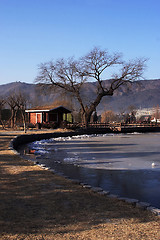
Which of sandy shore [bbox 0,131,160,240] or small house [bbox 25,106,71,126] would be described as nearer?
sandy shore [bbox 0,131,160,240]

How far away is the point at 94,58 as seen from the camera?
50.9 m

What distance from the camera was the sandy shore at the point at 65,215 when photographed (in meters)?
4.59

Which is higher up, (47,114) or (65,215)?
(47,114)

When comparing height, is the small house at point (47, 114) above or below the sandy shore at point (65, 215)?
above

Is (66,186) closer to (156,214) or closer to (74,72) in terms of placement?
(156,214)

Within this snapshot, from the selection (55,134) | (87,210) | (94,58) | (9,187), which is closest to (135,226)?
(87,210)

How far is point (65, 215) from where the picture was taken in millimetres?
5430

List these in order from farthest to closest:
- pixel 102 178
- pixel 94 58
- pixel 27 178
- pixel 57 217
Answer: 1. pixel 94 58
2. pixel 102 178
3. pixel 27 178
4. pixel 57 217

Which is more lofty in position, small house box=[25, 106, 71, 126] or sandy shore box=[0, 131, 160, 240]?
small house box=[25, 106, 71, 126]

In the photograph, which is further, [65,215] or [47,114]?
[47,114]

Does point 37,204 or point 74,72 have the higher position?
point 74,72

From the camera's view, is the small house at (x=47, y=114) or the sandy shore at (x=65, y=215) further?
the small house at (x=47, y=114)

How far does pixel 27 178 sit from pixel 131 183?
311 centimetres

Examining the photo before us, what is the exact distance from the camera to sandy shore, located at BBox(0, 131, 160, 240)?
459 cm
